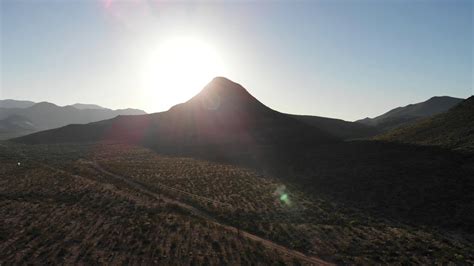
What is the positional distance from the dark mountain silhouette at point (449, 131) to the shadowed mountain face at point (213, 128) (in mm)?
27842

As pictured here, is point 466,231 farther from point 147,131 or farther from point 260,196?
point 147,131

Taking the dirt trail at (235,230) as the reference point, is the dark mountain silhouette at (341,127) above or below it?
above

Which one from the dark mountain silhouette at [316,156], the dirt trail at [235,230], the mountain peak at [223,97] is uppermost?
the mountain peak at [223,97]

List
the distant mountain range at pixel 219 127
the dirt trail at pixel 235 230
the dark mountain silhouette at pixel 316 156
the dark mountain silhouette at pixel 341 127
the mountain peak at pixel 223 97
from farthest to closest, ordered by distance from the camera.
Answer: the dark mountain silhouette at pixel 341 127
the mountain peak at pixel 223 97
the distant mountain range at pixel 219 127
the dark mountain silhouette at pixel 316 156
the dirt trail at pixel 235 230

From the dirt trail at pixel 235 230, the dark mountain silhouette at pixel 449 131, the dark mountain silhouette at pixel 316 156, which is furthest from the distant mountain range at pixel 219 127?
the dirt trail at pixel 235 230

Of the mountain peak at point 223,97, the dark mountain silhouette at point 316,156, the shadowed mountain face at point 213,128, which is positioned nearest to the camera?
the dark mountain silhouette at point 316,156

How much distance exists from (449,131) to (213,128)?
3000 inches

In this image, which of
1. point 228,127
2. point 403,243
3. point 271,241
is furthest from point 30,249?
point 228,127

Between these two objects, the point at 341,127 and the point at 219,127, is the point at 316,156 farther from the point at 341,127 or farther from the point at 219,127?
the point at 341,127

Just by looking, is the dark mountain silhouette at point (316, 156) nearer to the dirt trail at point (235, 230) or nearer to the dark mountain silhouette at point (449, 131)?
the dark mountain silhouette at point (449, 131)

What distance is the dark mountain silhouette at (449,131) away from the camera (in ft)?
142

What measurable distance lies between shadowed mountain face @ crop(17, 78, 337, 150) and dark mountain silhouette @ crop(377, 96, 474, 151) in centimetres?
2784

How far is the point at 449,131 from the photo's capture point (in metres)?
50.3

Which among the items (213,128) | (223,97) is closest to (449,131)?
(213,128)
